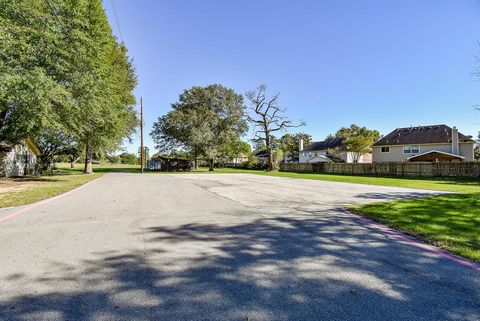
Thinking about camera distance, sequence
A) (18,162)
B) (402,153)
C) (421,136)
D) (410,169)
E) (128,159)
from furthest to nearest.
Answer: (128,159)
(402,153)
(421,136)
(410,169)
(18,162)

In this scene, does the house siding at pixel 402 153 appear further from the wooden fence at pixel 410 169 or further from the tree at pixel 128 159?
the tree at pixel 128 159

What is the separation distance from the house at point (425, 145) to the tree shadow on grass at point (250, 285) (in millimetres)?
37272

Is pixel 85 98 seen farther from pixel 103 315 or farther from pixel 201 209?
pixel 103 315

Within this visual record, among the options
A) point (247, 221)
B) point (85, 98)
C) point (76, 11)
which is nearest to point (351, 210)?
point (247, 221)

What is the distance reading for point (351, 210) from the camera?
7.70 m

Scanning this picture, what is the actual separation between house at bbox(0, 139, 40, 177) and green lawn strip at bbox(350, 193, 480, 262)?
26363 mm

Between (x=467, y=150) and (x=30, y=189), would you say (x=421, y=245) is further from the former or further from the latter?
(x=467, y=150)

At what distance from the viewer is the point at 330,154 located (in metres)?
52.5

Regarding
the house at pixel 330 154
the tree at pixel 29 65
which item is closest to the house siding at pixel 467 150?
the house at pixel 330 154

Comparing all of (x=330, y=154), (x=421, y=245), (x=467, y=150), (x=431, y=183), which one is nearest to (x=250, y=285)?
(x=421, y=245)

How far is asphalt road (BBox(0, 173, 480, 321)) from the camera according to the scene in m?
2.53

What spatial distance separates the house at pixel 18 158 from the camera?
905 inches

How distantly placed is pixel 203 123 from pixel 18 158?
75.7 feet

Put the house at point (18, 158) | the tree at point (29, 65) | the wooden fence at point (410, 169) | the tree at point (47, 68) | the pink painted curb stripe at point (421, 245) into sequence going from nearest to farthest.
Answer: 1. the pink painted curb stripe at point (421, 245)
2. the tree at point (29, 65)
3. the tree at point (47, 68)
4. the house at point (18, 158)
5. the wooden fence at point (410, 169)
